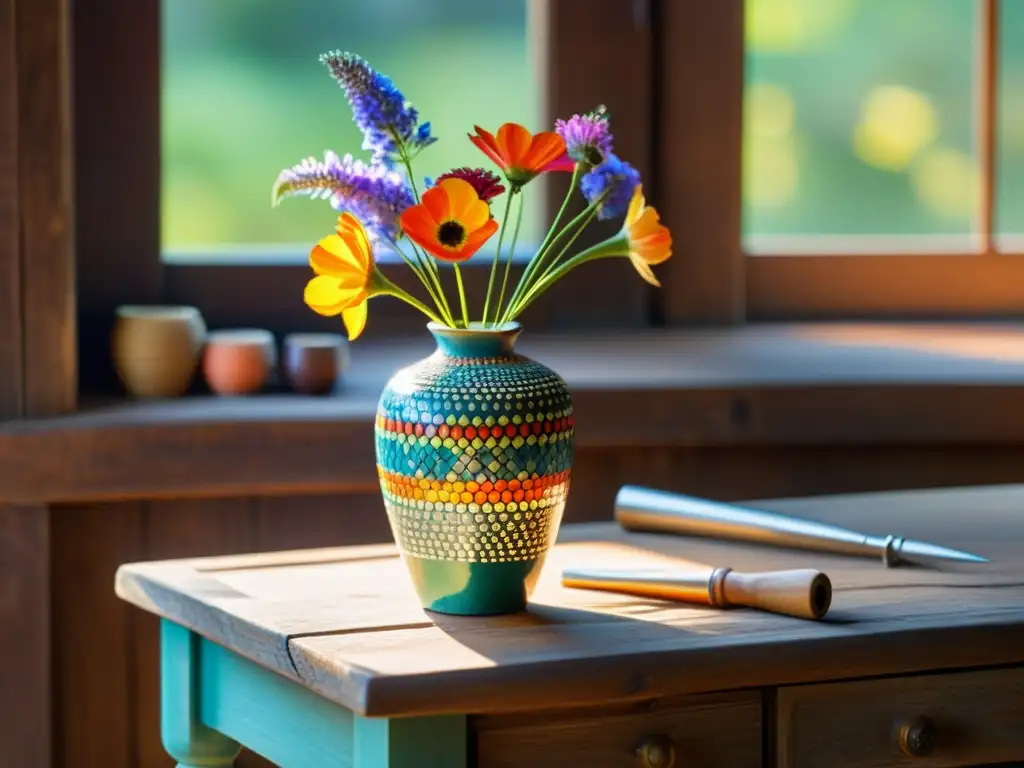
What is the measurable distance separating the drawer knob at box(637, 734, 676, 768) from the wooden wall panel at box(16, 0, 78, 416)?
0.92 metres

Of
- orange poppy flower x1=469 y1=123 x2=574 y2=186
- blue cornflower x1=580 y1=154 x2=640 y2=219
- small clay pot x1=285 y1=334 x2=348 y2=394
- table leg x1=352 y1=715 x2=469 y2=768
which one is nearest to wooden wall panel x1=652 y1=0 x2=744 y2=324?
small clay pot x1=285 y1=334 x2=348 y2=394

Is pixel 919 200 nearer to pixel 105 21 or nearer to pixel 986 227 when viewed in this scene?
pixel 986 227

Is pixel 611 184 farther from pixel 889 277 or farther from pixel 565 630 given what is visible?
pixel 889 277

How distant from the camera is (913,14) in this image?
8.56 feet

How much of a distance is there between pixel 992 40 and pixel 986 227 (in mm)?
262

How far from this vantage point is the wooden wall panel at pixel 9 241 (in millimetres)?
1958

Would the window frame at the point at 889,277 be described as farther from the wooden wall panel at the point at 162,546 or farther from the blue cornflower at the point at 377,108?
the blue cornflower at the point at 377,108

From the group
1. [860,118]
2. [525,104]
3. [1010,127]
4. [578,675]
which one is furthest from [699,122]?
[578,675]

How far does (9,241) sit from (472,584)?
2.66 feet

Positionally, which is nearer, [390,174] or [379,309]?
[390,174]

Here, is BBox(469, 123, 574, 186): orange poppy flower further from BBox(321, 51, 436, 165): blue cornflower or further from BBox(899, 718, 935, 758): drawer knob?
BBox(899, 718, 935, 758): drawer knob

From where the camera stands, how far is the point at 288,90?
2.52m

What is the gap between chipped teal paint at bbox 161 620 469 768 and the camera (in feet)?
4.22

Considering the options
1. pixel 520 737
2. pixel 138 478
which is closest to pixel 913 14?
pixel 138 478
